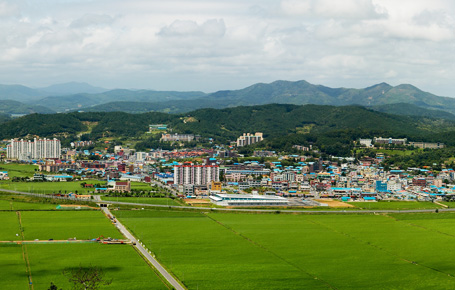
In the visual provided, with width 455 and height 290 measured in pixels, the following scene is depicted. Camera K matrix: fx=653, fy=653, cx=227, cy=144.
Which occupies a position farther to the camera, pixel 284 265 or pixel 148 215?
pixel 148 215

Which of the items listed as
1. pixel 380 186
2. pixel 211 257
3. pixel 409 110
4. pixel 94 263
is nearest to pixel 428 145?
pixel 380 186

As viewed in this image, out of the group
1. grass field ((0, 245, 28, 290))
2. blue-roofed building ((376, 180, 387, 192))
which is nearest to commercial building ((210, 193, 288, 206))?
blue-roofed building ((376, 180, 387, 192))

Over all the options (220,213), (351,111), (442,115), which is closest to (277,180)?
(220,213)

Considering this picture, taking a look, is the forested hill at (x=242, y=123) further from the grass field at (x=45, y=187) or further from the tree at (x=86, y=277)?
the tree at (x=86, y=277)

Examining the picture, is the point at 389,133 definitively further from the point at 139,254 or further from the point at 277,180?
the point at 139,254

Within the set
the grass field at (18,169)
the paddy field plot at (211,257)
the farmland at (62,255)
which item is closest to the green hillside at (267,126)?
the grass field at (18,169)

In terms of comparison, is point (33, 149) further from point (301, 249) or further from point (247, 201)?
point (301, 249)

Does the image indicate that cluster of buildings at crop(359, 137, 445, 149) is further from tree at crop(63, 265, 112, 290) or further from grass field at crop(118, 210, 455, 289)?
tree at crop(63, 265, 112, 290)

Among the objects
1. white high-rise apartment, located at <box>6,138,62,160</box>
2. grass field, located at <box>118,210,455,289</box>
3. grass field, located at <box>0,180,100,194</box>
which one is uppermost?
white high-rise apartment, located at <box>6,138,62,160</box>
